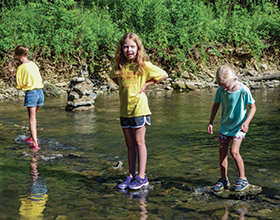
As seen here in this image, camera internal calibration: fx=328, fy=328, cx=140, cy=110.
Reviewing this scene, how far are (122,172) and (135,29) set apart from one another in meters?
13.5

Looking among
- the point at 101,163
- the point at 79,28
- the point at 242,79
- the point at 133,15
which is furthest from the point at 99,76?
the point at 101,163

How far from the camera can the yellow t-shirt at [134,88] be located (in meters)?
4.05

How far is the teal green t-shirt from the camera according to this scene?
3.83m

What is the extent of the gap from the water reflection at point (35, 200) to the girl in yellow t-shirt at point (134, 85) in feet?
3.07

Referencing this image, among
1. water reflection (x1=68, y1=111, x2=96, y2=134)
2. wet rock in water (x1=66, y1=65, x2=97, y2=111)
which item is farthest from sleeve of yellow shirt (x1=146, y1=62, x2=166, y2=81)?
wet rock in water (x1=66, y1=65, x2=97, y2=111)

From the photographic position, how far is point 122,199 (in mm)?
3721

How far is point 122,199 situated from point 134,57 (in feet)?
5.66

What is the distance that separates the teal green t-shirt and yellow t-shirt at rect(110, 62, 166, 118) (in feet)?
2.88

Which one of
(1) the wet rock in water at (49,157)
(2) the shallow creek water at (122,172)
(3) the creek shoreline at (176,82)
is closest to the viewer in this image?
(2) the shallow creek water at (122,172)

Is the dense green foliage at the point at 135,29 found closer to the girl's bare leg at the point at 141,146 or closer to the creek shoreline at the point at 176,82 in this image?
the creek shoreline at the point at 176,82

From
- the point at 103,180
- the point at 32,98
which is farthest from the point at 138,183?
the point at 32,98

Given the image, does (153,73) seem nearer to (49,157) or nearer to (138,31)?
(49,157)

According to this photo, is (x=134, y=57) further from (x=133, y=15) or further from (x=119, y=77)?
(x=133, y=15)

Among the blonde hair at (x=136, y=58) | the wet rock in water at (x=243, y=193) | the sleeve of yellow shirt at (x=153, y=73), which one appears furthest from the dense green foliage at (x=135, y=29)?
the wet rock in water at (x=243, y=193)
